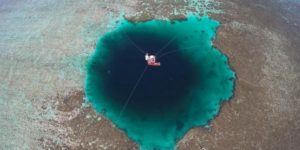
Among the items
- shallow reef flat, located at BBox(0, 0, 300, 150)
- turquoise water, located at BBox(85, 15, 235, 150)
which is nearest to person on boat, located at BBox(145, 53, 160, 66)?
turquoise water, located at BBox(85, 15, 235, 150)

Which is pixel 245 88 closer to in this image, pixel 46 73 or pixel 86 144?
pixel 86 144

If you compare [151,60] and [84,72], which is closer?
[151,60]

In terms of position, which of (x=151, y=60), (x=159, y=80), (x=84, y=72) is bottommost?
(x=159, y=80)

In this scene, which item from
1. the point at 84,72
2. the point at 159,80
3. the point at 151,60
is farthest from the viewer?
the point at 84,72

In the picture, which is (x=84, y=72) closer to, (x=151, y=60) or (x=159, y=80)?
(x=151, y=60)

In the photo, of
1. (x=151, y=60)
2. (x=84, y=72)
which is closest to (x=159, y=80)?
(x=151, y=60)

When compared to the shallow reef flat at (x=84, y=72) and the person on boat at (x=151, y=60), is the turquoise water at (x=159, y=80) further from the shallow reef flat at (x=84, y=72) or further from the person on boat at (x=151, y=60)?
the shallow reef flat at (x=84, y=72)

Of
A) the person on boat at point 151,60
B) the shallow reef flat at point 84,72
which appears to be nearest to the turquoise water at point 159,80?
the person on boat at point 151,60

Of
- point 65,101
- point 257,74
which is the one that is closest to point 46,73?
point 65,101
